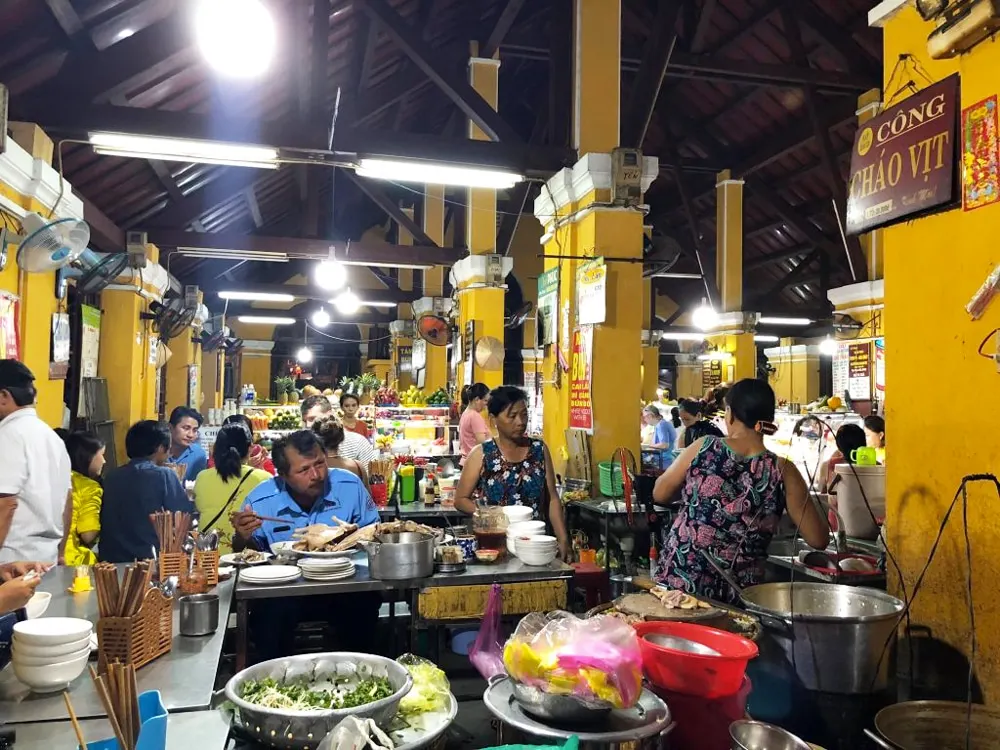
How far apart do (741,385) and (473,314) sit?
7.58 meters

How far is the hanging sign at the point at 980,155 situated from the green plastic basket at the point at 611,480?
11.9ft

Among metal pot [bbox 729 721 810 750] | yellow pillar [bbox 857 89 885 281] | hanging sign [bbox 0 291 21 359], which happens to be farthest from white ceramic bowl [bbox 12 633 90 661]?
yellow pillar [bbox 857 89 885 281]

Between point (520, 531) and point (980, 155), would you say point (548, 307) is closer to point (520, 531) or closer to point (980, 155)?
point (520, 531)

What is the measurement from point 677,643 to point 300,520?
7.33ft

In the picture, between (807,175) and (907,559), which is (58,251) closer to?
(907,559)

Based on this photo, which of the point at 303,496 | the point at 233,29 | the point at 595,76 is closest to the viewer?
the point at 303,496

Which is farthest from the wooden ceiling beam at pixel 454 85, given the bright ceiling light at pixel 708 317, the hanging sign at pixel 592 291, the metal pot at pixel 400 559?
the bright ceiling light at pixel 708 317

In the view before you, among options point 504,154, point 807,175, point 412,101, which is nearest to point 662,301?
point 807,175

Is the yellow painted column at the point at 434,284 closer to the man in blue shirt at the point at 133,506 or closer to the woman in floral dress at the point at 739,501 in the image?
the man in blue shirt at the point at 133,506

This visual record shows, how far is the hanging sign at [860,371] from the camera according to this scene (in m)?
10.2

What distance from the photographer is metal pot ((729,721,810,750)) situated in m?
1.75

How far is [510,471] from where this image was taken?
424 centimetres

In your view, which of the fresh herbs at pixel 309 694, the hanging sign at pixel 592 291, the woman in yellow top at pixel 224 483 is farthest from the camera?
the hanging sign at pixel 592 291

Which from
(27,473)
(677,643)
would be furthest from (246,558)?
(677,643)
